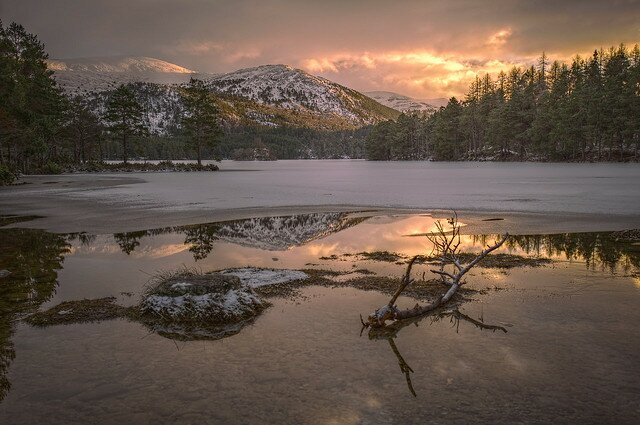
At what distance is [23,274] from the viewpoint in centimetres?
1326

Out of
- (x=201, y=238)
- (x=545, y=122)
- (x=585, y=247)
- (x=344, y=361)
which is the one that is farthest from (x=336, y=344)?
(x=545, y=122)

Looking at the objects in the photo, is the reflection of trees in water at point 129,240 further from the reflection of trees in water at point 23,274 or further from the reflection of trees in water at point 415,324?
the reflection of trees in water at point 415,324

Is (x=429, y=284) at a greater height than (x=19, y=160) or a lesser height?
lesser

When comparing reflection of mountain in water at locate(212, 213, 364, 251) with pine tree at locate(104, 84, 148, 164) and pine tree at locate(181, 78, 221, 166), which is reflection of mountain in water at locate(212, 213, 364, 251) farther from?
pine tree at locate(104, 84, 148, 164)

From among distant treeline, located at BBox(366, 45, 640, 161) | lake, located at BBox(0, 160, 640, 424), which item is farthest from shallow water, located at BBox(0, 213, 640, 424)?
distant treeline, located at BBox(366, 45, 640, 161)

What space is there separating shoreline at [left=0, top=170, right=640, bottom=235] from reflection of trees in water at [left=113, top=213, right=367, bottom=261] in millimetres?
1622

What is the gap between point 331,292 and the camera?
11.3 meters

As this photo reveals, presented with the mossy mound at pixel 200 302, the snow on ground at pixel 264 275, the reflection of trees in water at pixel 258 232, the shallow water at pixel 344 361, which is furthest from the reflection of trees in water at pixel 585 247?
the mossy mound at pixel 200 302

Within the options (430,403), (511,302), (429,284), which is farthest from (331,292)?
(430,403)

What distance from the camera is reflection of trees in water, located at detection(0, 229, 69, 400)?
8.55 meters

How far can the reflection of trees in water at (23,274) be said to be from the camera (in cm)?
855

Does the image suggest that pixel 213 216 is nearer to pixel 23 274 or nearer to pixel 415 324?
A: pixel 23 274

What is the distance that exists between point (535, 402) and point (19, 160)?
89.1m

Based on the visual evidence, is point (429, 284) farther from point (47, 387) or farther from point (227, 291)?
point (47, 387)
